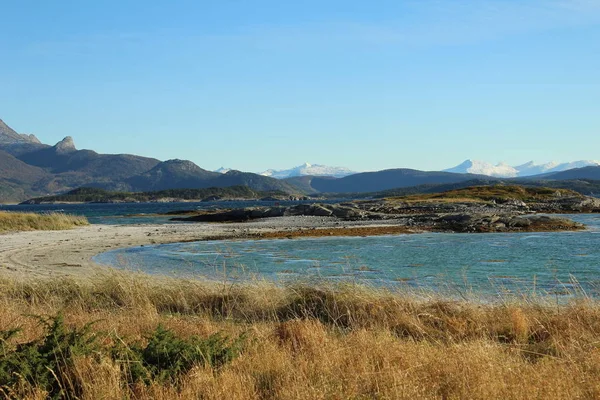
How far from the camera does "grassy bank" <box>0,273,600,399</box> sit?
6078mm

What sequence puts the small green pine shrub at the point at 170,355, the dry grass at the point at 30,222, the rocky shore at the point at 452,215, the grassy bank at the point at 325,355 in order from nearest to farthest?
1. the grassy bank at the point at 325,355
2. the small green pine shrub at the point at 170,355
3. the rocky shore at the point at 452,215
4. the dry grass at the point at 30,222

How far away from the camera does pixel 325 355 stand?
7.06 meters

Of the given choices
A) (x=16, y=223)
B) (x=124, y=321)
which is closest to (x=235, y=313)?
(x=124, y=321)

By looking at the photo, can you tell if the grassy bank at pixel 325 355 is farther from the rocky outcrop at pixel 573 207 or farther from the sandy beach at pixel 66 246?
the rocky outcrop at pixel 573 207

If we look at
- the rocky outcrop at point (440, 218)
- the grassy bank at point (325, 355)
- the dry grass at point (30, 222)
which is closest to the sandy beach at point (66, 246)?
the dry grass at point (30, 222)

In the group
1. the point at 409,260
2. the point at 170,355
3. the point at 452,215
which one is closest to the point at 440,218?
the point at 452,215

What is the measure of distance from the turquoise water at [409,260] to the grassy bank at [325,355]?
13.6 feet

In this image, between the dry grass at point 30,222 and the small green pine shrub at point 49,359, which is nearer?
the small green pine shrub at point 49,359

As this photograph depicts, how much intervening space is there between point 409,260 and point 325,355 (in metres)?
19.3

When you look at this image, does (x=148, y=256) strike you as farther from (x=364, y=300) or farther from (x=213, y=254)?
(x=364, y=300)

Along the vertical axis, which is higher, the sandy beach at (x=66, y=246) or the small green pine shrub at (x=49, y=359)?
the small green pine shrub at (x=49, y=359)

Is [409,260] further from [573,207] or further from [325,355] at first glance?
[573,207]

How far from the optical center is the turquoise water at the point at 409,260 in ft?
60.8

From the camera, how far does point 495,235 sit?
39.2m
